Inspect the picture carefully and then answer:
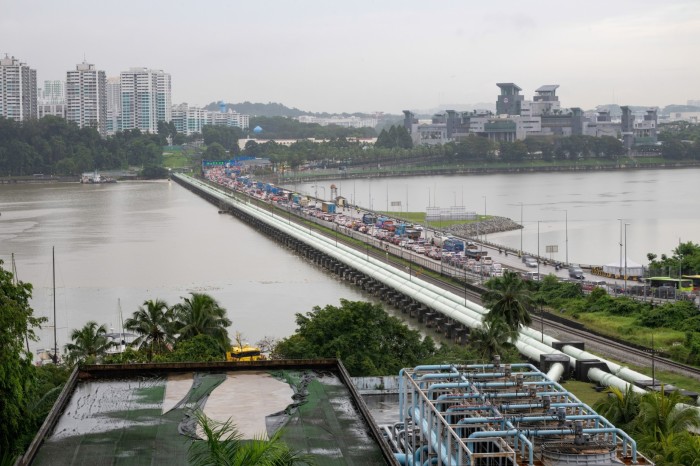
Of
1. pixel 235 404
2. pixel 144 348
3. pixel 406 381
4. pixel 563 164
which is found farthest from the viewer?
pixel 563 164

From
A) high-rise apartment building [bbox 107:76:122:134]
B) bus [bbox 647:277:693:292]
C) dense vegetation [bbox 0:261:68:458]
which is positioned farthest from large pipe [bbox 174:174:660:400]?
high-rise apartment building [bbox 107:76:122:134]

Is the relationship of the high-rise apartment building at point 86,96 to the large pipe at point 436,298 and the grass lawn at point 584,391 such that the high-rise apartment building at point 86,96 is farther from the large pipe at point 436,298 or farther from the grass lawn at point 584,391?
A: the grass lawn at point 584,391

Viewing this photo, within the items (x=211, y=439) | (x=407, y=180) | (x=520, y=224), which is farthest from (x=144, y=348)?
(x=407, y=180)

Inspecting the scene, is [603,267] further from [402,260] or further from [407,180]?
[407,180]

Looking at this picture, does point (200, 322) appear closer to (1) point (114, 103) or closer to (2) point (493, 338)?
(2) point (493, 338)

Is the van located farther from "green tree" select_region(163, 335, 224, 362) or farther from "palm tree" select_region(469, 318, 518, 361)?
"green tree" select_region(163, 335, 224, 362)

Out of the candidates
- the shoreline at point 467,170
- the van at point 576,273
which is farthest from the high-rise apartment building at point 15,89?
the van at point 576,273
